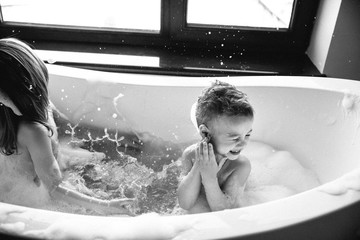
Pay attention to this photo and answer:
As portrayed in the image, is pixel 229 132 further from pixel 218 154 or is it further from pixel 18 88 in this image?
pixel 18 88

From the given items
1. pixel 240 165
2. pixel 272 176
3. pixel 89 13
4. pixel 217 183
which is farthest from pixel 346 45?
pixel 89 13

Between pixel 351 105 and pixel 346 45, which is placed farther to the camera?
pixel 346 45

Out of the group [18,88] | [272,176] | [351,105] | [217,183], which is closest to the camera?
[18,88]

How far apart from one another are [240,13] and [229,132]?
113 cm

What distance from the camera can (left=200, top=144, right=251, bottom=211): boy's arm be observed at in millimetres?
1332

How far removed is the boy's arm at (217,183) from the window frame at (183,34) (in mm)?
906

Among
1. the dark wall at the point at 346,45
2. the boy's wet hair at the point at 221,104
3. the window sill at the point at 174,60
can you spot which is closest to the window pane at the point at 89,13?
the window sill at the point at 174,60

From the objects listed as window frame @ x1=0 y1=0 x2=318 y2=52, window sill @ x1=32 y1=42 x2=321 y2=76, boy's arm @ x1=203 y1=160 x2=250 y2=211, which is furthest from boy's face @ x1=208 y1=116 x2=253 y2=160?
window frame @ x1=0 y1=0 x2=318 y2=52

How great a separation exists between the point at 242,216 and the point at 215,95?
1.44 ft

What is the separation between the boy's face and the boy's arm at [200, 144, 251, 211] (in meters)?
0.07

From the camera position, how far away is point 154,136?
1.85 m

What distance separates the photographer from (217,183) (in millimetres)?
1389

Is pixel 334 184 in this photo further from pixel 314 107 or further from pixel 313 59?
pixel 313 59

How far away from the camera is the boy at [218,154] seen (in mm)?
1311
